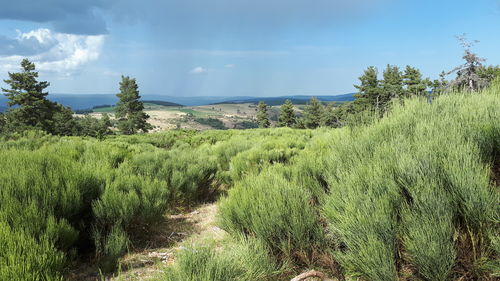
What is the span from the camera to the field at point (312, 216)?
1990mm

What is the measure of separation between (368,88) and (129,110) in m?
42.3

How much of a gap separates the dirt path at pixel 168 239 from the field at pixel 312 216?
3 centimetres

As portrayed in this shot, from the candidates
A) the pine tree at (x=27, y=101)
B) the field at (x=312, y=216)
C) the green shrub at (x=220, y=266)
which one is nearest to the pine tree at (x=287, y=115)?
the pine tree at (x=27, y=101)

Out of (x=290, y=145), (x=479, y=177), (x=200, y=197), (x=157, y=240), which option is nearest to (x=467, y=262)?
(x=479, y=177)

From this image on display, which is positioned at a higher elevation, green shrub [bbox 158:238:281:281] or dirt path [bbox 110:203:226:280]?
green shrub [bbox 158:238:281:281]

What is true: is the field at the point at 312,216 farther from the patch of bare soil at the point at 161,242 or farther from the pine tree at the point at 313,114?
the pine tree at the point at 313,114

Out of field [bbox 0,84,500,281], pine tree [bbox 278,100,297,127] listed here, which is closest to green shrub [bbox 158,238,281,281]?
field [bbox 0,84,500,281]

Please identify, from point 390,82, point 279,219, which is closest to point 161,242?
point 279,219

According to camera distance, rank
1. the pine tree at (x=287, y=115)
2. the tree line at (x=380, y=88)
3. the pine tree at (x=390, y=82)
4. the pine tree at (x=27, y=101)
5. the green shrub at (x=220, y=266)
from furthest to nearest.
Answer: the pine tree at (x=287, y=115)
the pine tree at (x=390, y=82)
the pine tree at (x=27, y=101)
the tree line at (x=380, y=88)
the green shrub at (x=220, y=266)

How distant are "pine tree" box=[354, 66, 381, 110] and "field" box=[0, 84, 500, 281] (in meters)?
46.8

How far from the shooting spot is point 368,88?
48.6 metres

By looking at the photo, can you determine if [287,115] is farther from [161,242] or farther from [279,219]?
[279,219]

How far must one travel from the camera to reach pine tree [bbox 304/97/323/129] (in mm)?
60344

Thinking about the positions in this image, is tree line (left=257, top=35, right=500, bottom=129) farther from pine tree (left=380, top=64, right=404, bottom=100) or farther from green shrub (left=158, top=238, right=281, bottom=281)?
green shrub (left=158, top=238, right=281, bottom=281)
